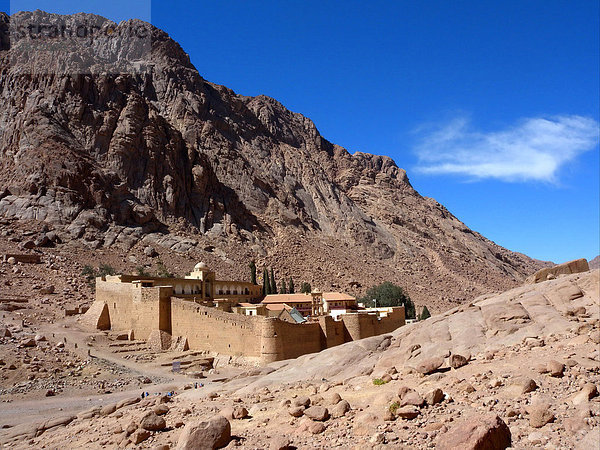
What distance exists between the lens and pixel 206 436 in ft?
31.1

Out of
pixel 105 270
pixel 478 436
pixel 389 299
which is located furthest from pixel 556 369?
pixel 389 299

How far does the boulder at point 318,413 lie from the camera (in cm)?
973

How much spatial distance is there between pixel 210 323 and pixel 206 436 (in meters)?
20.5

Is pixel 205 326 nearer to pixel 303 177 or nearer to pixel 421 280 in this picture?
pixel 421 280

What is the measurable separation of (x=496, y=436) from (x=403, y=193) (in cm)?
12479

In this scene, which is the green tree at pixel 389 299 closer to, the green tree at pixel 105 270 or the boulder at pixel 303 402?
the green tree at pixel 105 270

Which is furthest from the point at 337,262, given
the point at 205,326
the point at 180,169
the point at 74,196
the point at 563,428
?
the point at 563,428

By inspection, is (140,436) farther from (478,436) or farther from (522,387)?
(522,387)

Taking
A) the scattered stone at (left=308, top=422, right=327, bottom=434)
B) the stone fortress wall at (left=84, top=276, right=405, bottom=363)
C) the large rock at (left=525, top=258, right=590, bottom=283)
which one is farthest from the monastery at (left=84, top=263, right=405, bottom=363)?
the scattered stone at (left=308, top=422, right=327, bottom=434)

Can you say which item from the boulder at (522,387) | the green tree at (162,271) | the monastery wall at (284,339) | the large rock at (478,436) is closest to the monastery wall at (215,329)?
the monastery wall at (284,339)

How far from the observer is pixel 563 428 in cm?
770

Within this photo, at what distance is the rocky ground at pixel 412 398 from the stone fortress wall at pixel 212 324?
234 inches

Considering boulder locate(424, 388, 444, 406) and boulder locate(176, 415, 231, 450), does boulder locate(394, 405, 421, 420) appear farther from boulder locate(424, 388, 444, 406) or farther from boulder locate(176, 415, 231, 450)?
boulder locate(176, 415, 231, 450)

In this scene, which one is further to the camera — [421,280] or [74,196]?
[421,280]
